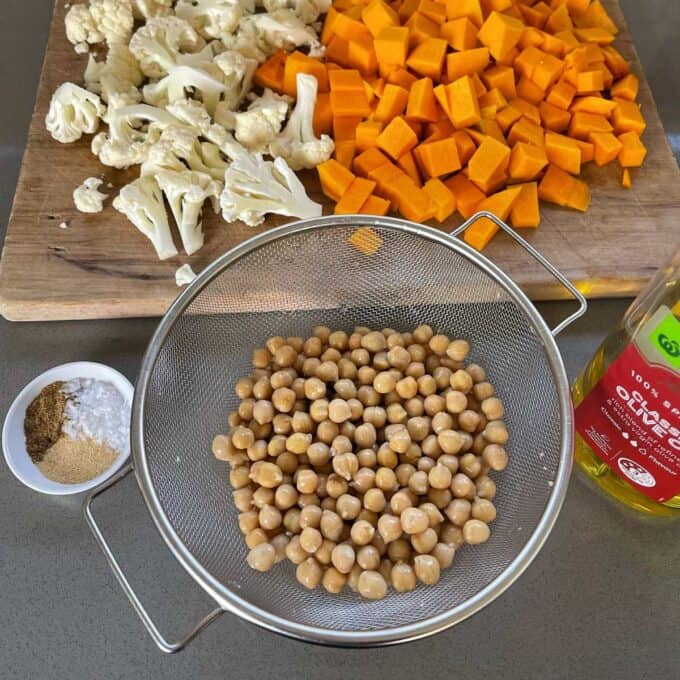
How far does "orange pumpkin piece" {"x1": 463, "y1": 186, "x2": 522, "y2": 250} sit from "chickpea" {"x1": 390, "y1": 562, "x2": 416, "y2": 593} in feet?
2.09

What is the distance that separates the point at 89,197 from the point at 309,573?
33.6 inches

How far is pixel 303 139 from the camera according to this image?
1.46 m

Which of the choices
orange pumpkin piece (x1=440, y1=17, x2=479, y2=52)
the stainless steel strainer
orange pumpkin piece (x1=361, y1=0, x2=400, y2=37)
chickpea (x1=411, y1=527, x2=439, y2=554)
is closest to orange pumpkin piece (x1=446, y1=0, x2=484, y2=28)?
orange pumpkin piece (x1=440, y1=17, x2=479, y2=52)

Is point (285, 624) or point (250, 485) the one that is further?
point (250, 485)

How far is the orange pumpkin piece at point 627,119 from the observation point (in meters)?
1.50

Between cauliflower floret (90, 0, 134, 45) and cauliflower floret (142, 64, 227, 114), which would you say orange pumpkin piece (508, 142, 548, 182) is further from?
cauliflower floret (90, 0, 134, 45)

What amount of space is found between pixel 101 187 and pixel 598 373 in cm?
102

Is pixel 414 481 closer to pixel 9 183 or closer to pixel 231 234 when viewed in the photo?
pixel 231 234

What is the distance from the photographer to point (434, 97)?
1458 millimetres

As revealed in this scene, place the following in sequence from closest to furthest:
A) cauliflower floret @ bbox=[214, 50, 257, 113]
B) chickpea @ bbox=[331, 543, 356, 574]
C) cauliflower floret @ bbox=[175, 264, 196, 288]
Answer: chickpea @ bbox=[331, 543, 356, 574]
cauliflower floret @ bbox=[175, 264, 196, 288]
cauliflower floret @ bbox=[214, 50, 257, 113]

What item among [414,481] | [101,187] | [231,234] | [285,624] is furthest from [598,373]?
[101,187]

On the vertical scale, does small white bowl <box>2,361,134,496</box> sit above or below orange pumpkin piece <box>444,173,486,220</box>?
below

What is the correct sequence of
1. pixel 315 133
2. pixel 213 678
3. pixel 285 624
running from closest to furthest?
1. pixel 285 624
2. pixel 213 678
3. pixel 315 133

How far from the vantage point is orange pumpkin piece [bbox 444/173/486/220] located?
1.41 metres
